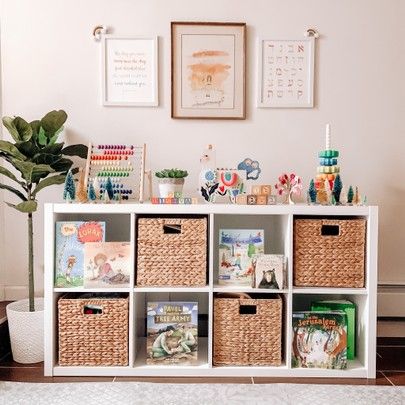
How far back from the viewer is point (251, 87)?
9.31ft

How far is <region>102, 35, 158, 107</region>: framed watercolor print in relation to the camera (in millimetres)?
2807

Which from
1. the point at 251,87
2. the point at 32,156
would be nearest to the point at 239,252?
the point at 251,87

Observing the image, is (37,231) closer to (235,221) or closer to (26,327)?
(26,327)

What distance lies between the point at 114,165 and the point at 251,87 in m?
0.88

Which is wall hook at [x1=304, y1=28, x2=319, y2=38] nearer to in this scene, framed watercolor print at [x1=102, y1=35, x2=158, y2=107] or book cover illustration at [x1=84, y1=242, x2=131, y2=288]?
framed watercolor print at [x1=102, y1=35, x2=158, y2=107]

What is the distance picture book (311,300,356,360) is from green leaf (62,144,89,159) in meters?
1.42

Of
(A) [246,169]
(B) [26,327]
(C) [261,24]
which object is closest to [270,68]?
(C) [261,24]

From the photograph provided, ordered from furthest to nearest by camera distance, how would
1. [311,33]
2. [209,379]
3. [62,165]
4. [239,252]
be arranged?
1. [311,33]
2. [62,165]
3. [239,252]
4. [209,379]

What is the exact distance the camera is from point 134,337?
2410 mm

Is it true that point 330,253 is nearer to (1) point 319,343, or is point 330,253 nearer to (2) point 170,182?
(1) point 319,343

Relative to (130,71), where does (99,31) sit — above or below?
above

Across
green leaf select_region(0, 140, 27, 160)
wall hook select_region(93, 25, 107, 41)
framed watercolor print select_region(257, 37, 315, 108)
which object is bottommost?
green leaf select_region(0, 140, 27, 160)

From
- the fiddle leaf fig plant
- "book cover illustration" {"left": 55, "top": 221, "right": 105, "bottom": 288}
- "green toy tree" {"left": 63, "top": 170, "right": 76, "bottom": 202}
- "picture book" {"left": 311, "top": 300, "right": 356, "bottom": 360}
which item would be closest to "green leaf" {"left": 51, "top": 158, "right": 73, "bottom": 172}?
the fiddle leaf fig plant

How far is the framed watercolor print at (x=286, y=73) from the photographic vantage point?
281cm
